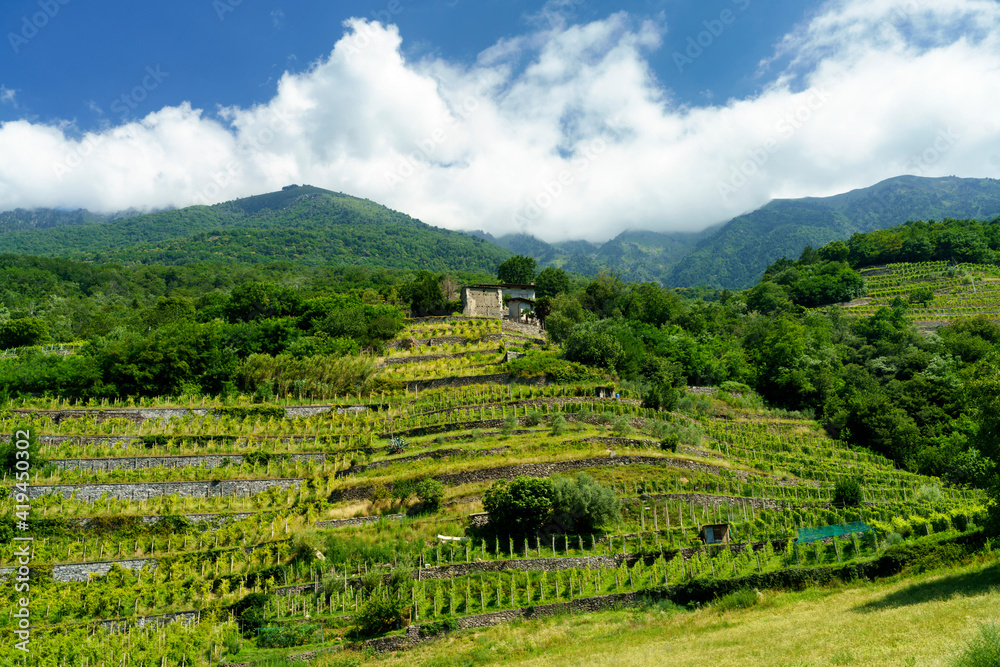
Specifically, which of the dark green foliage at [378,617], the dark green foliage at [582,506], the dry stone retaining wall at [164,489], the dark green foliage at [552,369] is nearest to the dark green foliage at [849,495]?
the dark green foliage at [582,506]

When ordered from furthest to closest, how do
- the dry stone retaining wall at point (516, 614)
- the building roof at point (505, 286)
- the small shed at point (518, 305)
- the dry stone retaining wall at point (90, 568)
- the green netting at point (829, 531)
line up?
the small shed at point (518, 305) → the building roof at point (505, 286) → the dry stone retaining wall at point (90, 568) → the green netting at point (829, 531) → the dry stone retaining wall at point (516, 614)

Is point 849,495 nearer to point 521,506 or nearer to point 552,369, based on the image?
point 521,506

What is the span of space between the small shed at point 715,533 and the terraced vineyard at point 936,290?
186 feet

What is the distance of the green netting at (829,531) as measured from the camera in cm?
2366

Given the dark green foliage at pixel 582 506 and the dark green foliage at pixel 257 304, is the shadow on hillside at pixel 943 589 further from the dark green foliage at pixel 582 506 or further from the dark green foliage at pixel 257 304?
the dark green foliage at pixel 257 304

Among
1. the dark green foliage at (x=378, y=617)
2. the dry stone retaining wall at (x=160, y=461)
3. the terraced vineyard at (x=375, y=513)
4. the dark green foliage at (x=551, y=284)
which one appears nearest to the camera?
the dark green foliage at (x=378, y=617)

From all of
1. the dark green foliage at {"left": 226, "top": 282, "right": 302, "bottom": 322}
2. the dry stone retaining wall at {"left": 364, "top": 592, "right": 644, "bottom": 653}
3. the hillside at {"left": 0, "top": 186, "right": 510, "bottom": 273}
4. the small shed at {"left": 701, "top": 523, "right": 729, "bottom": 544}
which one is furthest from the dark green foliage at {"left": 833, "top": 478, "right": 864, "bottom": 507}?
the hillside at {"left": 0, "top": 186, "right": 510, "bottom": 273}

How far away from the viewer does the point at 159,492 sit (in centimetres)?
3042

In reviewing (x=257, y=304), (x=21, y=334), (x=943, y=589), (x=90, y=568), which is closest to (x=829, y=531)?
(x=943, y=589)

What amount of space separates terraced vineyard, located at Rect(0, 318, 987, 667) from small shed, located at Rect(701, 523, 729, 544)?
0.57m

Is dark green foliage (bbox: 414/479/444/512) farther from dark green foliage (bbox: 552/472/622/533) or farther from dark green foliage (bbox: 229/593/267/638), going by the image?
dark green foliage (bbox: 229/593/267/638)

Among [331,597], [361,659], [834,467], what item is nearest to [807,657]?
[361,659]

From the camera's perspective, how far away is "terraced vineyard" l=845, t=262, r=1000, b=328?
2717 inches

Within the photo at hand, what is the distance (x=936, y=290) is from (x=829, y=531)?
230 ft
